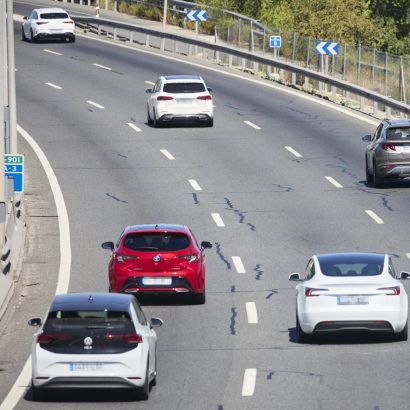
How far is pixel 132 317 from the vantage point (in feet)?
59.1

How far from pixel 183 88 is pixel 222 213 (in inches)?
520

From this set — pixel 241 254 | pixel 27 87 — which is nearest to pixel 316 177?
pixel 241 254

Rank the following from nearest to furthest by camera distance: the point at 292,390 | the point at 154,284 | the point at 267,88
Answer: the point at 292,390 < the point at 154,284 < the point at 267,88

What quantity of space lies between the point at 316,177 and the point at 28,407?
24.0 m

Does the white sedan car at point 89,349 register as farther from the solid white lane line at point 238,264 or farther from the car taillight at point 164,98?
→ the car taillight at point 164,98

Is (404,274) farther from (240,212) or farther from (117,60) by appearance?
(117,60)

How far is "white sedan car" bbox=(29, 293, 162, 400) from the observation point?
17.7 metres

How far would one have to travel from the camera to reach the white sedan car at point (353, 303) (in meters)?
21.9

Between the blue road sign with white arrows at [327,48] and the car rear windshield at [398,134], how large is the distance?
19.6m

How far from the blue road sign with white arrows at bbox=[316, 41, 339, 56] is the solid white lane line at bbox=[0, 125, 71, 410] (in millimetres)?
14024

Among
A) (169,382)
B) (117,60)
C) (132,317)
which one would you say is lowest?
(117,60)

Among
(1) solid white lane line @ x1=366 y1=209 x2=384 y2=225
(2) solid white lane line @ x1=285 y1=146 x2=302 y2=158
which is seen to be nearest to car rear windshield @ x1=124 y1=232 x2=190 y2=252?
(1) solid white lane line @ x1=366 y1=209 x2=384 y2=225

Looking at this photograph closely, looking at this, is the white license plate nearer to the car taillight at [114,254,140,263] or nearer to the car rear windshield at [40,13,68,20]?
the car taillight at [114,254,140,263]

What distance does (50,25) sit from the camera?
237ft
